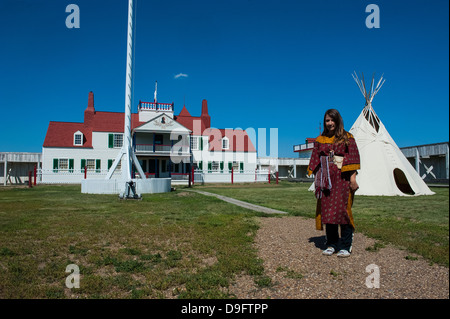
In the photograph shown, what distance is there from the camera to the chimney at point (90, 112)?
33987 mm

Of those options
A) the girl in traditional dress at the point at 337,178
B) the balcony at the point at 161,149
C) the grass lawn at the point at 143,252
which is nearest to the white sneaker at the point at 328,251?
the girl in traditional dress at the point at 337,178

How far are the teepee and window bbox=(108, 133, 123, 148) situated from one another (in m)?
24.3

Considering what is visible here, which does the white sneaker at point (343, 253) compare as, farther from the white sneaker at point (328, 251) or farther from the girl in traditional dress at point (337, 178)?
the white sneaker at point (328, 251)

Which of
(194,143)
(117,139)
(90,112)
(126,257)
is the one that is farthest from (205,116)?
(126,257)

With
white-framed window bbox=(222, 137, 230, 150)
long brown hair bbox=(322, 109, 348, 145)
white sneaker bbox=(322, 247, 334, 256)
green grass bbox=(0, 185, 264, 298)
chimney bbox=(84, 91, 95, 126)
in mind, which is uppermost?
chimney bbox=(84, 91, 95, 126)

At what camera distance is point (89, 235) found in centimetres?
568

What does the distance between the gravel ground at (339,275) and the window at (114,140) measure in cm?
3060

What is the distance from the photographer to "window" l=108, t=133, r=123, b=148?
32.7 m

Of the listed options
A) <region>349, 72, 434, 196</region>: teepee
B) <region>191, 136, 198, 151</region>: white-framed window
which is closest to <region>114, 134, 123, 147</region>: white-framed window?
<region>191, 136, 198, 151</region>: white-framed window

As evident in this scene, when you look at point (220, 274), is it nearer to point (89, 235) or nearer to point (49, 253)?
point (49, 253)

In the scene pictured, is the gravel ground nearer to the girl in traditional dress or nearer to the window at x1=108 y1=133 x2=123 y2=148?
the girl in traditional dress

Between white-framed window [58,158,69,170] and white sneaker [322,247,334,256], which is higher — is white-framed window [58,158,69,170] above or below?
above
